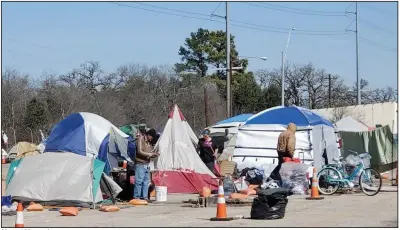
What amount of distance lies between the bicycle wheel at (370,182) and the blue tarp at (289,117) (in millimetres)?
3734

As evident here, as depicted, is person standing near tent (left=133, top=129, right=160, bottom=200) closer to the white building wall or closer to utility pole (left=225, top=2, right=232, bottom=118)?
utility pole (left=225, top=2, right=232, bottom=118)

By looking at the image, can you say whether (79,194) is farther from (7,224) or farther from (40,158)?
(7,224)

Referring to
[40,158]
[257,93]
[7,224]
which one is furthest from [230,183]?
[257,93]

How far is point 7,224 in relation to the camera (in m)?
11.5

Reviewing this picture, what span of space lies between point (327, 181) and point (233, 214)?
540cm

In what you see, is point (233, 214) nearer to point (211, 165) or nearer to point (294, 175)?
point (294, 175)

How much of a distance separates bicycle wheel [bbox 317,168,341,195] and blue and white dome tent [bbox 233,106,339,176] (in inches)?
100

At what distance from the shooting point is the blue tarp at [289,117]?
20.9 m

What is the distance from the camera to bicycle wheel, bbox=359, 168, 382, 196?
1694 cm

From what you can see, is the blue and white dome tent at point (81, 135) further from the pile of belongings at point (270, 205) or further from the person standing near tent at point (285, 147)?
the pile of belongings at point (270, 205)

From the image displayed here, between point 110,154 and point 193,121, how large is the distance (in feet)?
118

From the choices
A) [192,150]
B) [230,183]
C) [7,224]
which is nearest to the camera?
[7,224]

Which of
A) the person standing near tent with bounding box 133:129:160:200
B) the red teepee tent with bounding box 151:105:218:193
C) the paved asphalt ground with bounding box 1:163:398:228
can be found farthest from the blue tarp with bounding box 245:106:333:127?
the person standing near tent with bounding box 133:129:160:200

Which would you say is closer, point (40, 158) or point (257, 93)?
point (40, 158)
